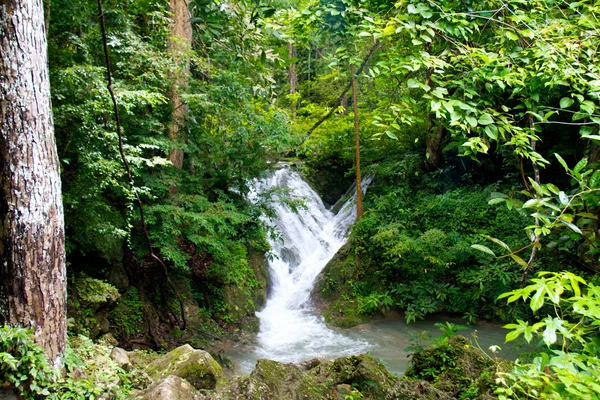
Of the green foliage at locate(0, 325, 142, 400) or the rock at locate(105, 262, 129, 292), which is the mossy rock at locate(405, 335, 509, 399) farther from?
the rock at locate(105, 262, 129, 292)

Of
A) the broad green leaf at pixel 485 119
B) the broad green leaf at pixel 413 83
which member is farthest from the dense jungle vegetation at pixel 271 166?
the broad green leaf at pixel 413 83

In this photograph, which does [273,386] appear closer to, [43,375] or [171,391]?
[171,391]

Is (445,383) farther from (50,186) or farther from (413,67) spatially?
(50,186)

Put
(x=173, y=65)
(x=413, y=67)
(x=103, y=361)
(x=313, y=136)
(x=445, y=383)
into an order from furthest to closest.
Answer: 1. (x=313, y=136)
2. (x=173, y=65)
3. (x=445, y=383)
4. (x=103, y=361)
5. (x=413, y=67)

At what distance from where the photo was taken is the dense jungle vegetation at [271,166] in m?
2.20

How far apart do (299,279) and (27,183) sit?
8392 millimetres

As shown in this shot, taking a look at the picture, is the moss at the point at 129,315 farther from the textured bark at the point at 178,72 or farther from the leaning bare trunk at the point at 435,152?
the leaning bare trunk at the point at 435,152

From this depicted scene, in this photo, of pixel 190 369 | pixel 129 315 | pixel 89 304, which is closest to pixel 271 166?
pixel 129 315

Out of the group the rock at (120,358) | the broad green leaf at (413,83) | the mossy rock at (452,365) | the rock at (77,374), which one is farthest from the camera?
the mossy rock at (452,365)

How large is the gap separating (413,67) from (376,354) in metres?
6.20

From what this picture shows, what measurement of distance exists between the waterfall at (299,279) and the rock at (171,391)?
154 inches

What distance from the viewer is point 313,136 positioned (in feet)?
39.1

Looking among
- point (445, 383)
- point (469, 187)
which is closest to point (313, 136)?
point (469, 187)

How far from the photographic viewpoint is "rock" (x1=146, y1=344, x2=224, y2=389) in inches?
146
